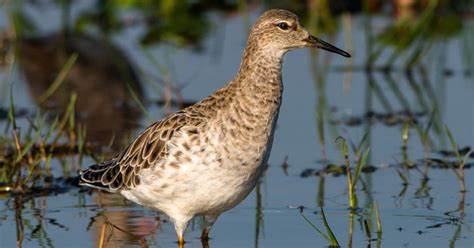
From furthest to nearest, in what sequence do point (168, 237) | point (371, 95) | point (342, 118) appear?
point (371, 95)
point (342, 118)
point (168, 237)

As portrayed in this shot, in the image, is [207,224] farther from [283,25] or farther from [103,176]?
[283,25]

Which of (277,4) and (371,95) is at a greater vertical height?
(277,4)

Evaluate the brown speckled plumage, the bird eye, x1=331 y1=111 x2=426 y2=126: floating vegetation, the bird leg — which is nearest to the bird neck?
the brown speckled plumage

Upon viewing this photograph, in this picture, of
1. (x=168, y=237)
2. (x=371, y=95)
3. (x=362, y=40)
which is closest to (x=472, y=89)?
(x=371, y=95)

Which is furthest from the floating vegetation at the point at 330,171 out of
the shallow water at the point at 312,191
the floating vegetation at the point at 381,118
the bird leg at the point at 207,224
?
the bird leg at the point at 207,224

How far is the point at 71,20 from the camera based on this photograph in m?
17.1

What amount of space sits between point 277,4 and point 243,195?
31.2ft

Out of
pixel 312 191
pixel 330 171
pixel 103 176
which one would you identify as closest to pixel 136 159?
pixel 103 176

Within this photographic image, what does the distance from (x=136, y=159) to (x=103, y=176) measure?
1.49 ft

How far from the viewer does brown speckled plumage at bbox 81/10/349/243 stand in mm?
8203

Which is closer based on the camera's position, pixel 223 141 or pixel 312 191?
pixel 223 141

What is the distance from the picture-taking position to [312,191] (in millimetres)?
10289

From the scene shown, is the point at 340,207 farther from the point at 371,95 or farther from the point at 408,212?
the point at 371,95

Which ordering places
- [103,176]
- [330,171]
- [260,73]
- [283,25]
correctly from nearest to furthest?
[260,73]
[283,25]
[103,176]
[330,171]
